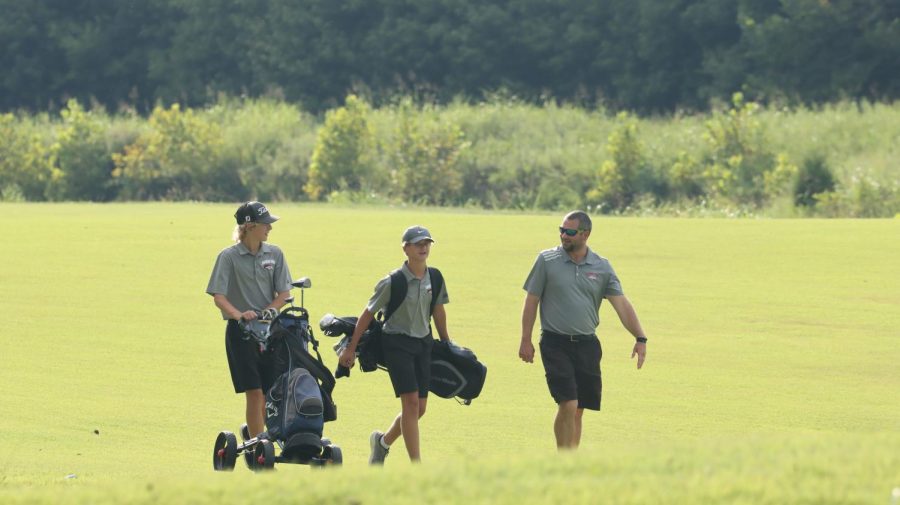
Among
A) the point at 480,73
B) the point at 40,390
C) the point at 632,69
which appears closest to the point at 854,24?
the point at 632,69

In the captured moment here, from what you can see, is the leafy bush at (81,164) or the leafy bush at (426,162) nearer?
the leafy bush at (426,162)

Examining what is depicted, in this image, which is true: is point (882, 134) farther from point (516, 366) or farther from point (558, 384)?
point (558, 384)

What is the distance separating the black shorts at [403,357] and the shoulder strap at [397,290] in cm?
24

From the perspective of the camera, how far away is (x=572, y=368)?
1162cm

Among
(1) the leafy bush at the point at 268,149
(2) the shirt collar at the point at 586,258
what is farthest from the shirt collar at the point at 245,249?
(1) the leafy bush at the point at 268,149

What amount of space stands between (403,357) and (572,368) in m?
1.22

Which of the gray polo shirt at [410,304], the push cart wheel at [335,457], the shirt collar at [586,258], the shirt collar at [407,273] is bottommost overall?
the push cart wheel at [335,457]

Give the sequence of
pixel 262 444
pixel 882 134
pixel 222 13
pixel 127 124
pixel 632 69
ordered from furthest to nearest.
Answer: pixel 222 13 → pixel 632 69 → pixel 127 124 → pixel 882 134 → pixel 262 444

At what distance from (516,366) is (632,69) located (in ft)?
177

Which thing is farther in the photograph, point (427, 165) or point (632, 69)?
point (632, 69)

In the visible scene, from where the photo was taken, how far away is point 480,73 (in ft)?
242

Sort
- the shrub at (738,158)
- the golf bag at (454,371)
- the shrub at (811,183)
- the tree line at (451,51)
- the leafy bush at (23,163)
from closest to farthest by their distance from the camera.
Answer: the golf bag at (454,371), the shrub at (811,183), the shrub at (738,158), the leafy bush at (23,163), the tree line at (451,51)

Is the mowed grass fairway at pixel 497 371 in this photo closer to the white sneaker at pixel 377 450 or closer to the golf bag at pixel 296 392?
the golf bag at pixel 296 392

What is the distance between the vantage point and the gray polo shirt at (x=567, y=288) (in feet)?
38.0
